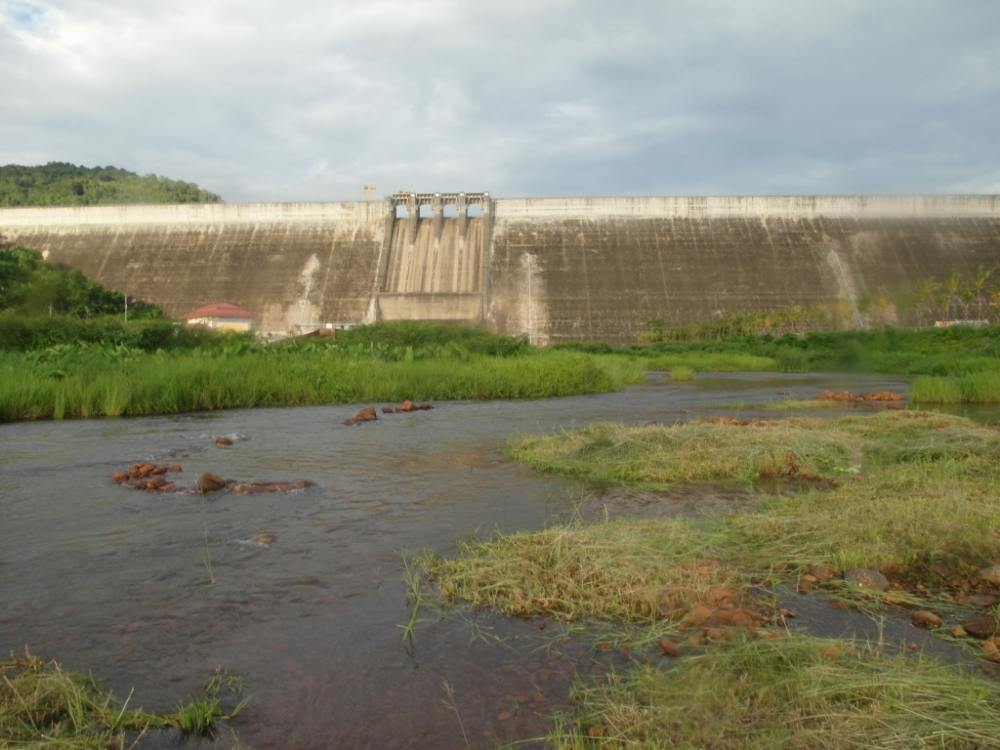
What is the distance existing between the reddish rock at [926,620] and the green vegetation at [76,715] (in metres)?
2.74

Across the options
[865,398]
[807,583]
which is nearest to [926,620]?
[807,583]

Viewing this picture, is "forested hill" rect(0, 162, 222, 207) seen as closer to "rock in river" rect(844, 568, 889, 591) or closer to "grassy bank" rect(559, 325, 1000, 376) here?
"grassy bank" rect(559, 325, 1000, 376)

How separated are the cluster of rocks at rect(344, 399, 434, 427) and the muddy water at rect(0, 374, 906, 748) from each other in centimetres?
227

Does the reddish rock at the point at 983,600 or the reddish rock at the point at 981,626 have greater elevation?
the reddish rock at the point at 981,626

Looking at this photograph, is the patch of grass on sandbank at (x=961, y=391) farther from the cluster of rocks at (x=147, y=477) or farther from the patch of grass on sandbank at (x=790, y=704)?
the patch of grass on sandbank at (x=790, y=704)

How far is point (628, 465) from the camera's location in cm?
671

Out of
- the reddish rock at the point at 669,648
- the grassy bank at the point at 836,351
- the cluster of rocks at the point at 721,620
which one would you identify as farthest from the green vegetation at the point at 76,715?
the grassy bank at the point at 836,351

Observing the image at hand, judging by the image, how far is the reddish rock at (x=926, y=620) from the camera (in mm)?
3307

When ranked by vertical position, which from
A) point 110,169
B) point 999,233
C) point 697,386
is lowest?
point 697,386

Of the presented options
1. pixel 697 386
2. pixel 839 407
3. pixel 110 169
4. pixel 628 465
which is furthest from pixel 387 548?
pixel 110 169

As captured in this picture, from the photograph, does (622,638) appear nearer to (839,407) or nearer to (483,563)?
(483,563)

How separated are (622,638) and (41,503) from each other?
458cm

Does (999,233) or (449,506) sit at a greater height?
(999,233)

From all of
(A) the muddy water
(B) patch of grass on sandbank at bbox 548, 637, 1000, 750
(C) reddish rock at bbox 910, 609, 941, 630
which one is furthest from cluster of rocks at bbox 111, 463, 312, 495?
(C) reddish rock at bbox 910, 609, 941, 630
